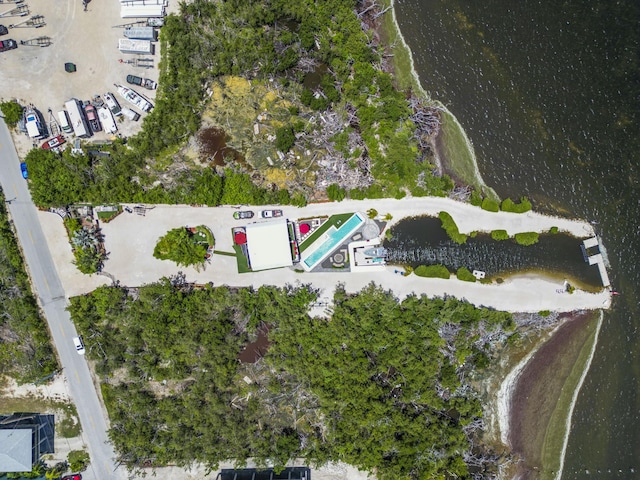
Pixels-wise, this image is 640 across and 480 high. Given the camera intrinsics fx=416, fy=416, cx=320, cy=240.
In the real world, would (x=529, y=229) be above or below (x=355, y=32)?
below

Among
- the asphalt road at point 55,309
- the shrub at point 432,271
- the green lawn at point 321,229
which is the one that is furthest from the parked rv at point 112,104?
the shrub at point 432,271

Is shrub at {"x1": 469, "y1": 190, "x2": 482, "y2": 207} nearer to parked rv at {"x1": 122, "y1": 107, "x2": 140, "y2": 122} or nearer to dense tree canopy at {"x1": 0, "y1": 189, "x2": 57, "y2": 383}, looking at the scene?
parked rv at {"x1": 122, "y1": 107, "x2": 140, "y2": 122}

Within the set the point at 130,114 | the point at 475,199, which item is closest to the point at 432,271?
the point at 475,199

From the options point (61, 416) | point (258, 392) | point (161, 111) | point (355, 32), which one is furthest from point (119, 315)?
point (355, 32)

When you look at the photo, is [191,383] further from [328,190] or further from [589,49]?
[589,49]

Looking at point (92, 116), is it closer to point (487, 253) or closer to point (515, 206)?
point (487, 253)

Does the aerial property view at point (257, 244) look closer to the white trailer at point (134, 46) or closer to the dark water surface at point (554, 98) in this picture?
the white trailer at point (134, 46)
